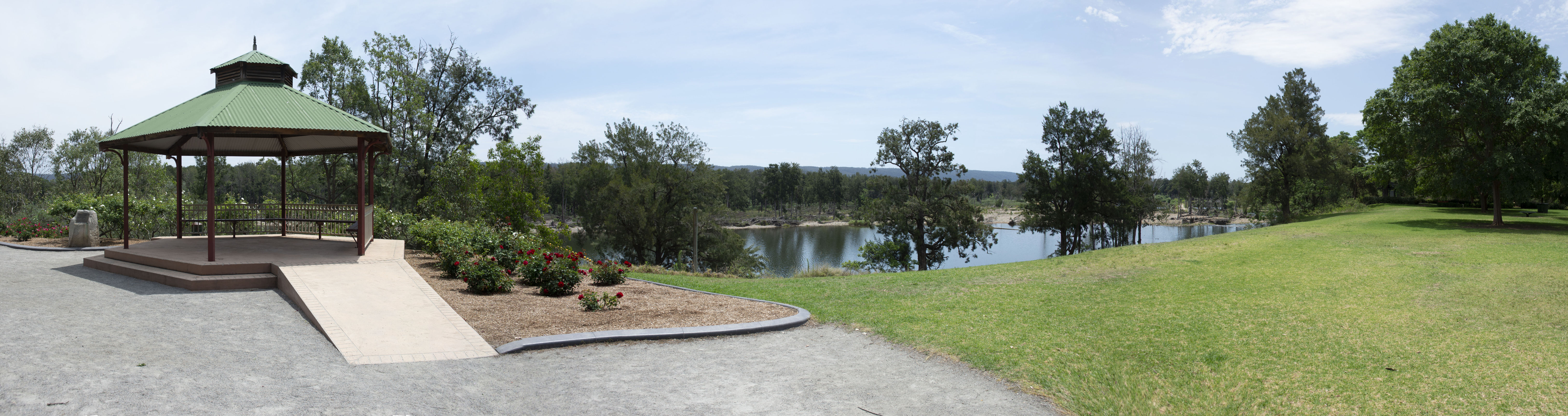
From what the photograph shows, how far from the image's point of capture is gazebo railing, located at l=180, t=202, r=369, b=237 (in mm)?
13430

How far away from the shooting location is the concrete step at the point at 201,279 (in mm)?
8758

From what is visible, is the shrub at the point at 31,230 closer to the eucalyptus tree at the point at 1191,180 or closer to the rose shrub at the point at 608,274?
the rose shrub at the point at 608,274

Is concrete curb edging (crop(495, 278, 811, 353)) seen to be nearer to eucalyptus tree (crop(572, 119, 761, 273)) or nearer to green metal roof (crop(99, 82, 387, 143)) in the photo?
green metal roof (crop(99, 82, 387, 143))

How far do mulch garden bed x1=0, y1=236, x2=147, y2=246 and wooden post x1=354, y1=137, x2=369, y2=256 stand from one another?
555cm

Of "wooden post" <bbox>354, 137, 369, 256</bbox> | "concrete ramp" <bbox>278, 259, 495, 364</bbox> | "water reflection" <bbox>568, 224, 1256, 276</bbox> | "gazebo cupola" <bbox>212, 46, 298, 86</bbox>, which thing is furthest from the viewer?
"water reflection" <bbox>568, 224, 1256, 276</bbox>

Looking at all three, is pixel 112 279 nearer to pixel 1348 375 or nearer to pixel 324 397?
pixel 324 397

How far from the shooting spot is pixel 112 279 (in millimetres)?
9367

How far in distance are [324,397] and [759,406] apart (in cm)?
287

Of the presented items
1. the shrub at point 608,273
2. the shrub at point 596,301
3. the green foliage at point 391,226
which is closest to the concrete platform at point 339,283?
Result: the green foliage at point 391,226

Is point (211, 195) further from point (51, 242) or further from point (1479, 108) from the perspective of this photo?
point (1479, 108)

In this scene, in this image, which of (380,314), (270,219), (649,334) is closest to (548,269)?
(380,314)

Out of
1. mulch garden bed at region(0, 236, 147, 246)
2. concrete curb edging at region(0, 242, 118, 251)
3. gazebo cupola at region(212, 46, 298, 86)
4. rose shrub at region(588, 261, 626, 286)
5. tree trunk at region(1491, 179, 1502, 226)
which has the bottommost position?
rose shrub at region(588, 261, 626, 286)

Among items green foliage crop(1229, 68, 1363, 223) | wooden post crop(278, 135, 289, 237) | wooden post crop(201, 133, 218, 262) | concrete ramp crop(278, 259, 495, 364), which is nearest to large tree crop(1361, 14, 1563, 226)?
green foliage crop(1229, 68, 1363, 223)

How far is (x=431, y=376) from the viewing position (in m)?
5.41
